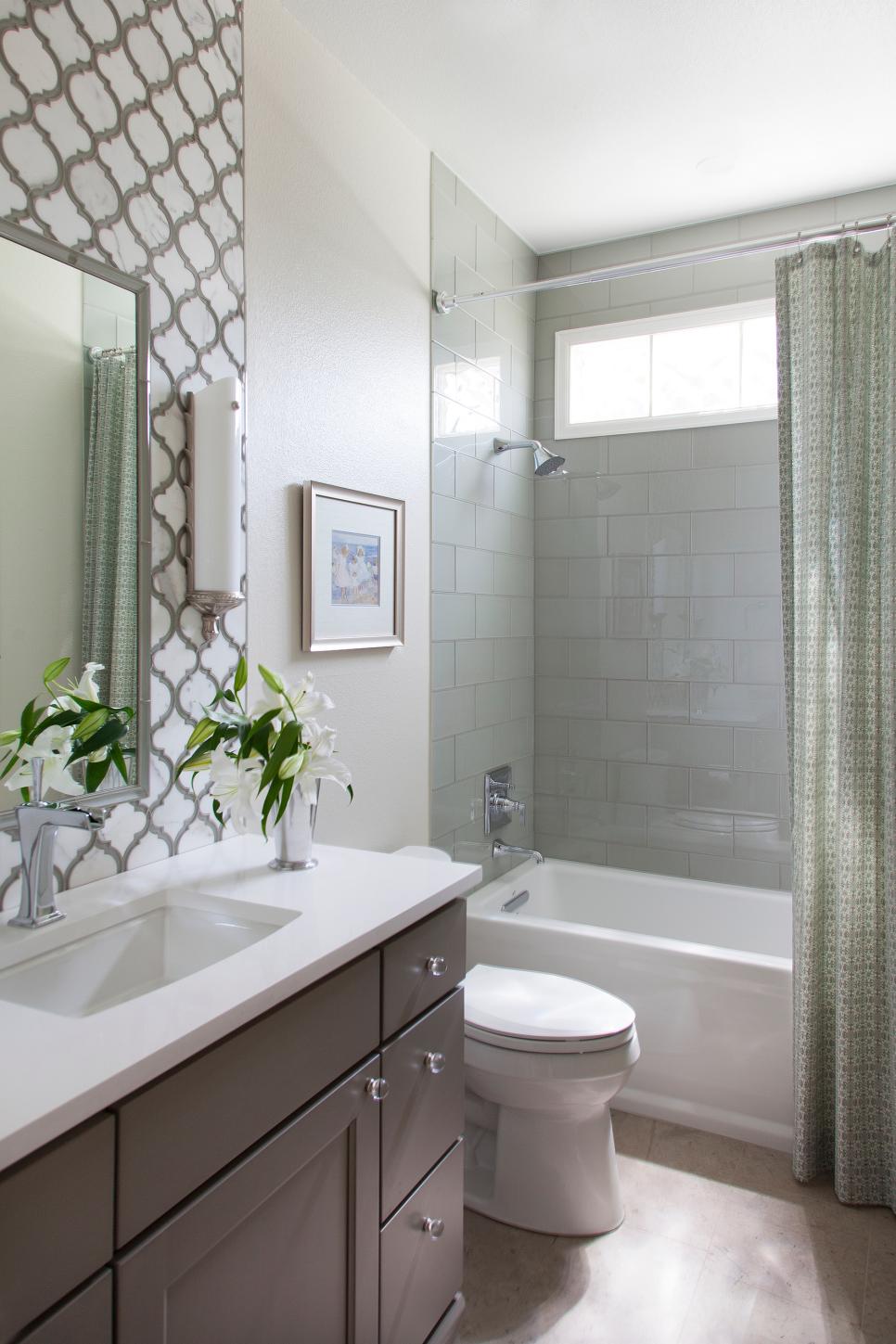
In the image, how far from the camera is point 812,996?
227cm

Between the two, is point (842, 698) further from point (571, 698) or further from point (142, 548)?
point (142, 548)

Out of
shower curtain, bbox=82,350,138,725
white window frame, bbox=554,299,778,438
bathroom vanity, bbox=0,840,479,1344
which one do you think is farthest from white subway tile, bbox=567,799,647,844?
shower curtain, bbox=82,350,138,725

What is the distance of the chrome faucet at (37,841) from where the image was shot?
4.26ft

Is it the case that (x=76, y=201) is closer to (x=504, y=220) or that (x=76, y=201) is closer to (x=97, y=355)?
(x=97, y=355)

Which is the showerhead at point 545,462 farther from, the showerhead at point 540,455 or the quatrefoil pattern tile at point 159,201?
the quatrefoil pattern tile at point 159,201

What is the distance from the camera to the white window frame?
10.2 feet

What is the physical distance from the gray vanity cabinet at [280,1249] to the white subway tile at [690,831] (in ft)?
6.84

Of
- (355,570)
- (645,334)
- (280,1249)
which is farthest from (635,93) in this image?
(280,1249)

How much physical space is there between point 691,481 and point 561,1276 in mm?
2380

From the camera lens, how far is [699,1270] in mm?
1929

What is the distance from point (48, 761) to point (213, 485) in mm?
597

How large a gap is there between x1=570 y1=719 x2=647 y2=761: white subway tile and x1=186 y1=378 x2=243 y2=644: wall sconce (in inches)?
76.9

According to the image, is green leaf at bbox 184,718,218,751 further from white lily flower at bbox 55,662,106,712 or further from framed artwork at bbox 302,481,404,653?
framed artwork at bbox 302,481,404,653

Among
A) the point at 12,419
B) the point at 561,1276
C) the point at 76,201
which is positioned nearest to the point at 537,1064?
the point at 561,1276
